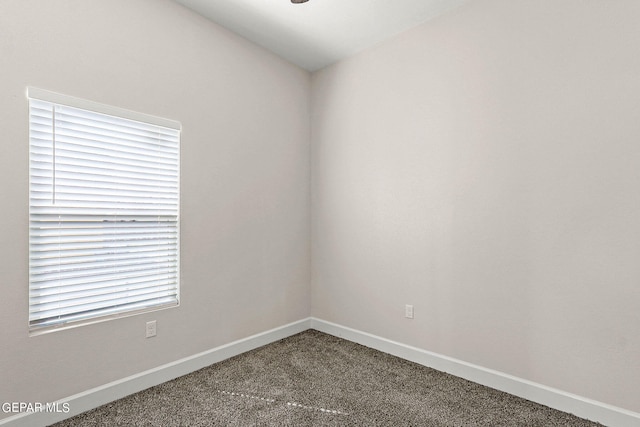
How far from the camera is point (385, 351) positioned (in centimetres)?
302

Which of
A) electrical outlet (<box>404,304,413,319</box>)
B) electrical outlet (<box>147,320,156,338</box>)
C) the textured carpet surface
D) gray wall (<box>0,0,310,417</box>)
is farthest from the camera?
electrical outlet (<box>404,304,413,319</box>)

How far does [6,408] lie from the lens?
5.97 ft

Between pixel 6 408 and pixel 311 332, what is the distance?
2.37 meters

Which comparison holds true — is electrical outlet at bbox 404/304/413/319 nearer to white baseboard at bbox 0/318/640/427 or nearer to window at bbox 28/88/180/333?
white baseboard at bbox 0/318/640/427

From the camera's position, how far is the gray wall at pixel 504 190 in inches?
77.1

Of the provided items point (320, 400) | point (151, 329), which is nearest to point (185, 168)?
point (151, 329)

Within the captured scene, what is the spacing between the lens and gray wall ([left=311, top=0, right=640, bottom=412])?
1.96 meters

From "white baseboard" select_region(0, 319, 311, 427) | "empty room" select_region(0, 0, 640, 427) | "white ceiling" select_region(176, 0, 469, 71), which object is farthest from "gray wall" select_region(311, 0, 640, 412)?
"white baseboard" select_region(0, 319, 311, 427)

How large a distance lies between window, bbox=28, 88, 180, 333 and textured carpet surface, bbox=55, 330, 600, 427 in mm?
612

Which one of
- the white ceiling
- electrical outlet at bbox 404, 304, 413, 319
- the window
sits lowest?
electrical outlet at bbox 404, 304, 413, 319

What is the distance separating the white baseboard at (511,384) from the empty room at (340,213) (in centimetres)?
1

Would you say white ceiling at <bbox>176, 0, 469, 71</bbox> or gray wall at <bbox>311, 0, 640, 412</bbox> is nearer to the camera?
gray wall at <bbox>311, 0, 640, 412</bbox>

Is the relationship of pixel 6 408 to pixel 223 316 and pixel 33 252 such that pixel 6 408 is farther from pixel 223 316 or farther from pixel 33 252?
pixel 223 316

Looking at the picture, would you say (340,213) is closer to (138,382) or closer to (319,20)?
(319,20)
